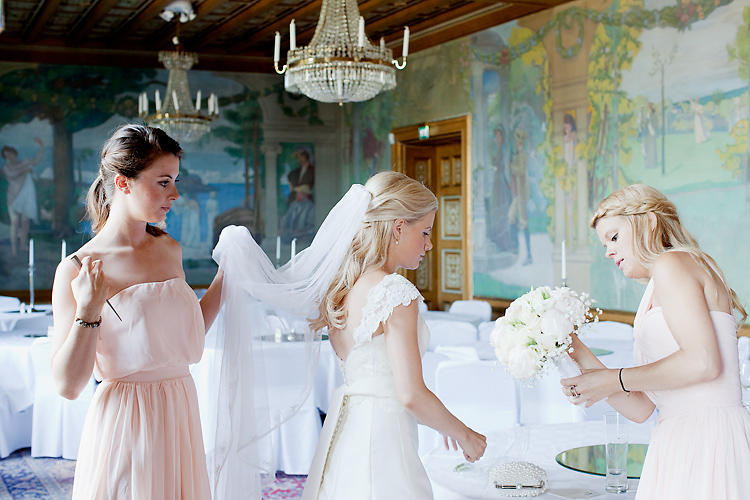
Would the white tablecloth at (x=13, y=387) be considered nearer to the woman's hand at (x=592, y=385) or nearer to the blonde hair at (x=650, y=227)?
the woman's hand at (x=592, y=385)

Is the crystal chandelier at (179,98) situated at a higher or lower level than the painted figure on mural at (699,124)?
higher

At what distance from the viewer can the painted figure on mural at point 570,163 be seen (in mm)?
7590

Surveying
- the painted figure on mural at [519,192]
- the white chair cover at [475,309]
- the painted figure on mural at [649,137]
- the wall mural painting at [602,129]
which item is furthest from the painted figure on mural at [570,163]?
the white chair cover at [475,309]

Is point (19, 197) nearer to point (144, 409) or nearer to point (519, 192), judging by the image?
point (519, 192)

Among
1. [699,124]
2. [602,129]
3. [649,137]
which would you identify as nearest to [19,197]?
[602,129]

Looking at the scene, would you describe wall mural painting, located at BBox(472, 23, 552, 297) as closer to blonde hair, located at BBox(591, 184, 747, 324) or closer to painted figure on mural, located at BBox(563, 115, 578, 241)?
painted figure on mural, located at BBox(563, 115, 578, 241)

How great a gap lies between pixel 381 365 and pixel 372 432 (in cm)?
20

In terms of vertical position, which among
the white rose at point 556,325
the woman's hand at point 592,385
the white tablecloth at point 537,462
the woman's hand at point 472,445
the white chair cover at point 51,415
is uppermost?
the white rose at point 556,325

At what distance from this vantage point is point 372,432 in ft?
7.25

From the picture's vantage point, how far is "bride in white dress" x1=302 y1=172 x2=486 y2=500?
6.93 feet

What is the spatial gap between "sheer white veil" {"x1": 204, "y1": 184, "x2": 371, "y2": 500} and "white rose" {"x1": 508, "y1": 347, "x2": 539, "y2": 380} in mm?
647

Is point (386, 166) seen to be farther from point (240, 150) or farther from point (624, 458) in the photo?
point (624, 458)

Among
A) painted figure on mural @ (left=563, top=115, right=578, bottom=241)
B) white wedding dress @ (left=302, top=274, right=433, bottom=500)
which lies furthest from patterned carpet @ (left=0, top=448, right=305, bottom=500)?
painted figure on mural @ (left=563, top=115, right=578, bottom=241)

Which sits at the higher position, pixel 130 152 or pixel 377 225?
pixel 130 152
